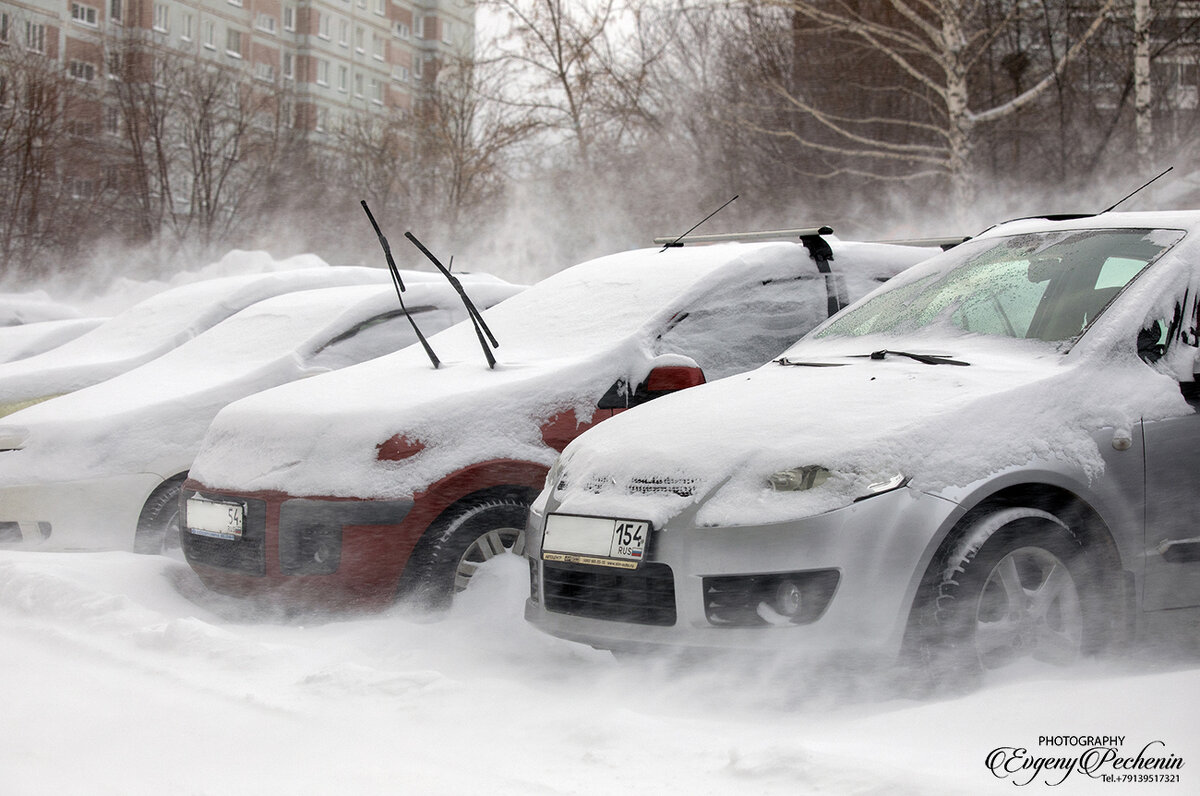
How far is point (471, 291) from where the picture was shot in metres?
7.59

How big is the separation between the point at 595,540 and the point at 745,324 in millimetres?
2144

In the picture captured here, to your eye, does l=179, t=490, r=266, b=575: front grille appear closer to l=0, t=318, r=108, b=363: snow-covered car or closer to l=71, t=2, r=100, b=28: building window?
l=0, t=318, r=108, b=363: snow-covered car

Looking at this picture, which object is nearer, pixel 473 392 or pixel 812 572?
pixel 812 572

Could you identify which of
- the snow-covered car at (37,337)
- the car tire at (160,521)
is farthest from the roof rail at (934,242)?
the snow-covered car at (37,337)

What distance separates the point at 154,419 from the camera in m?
6.52

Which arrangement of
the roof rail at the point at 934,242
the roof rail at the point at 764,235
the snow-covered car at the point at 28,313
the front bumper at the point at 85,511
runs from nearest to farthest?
the roof rail at the point at 764,235
the front bumper at the point at 85,511
the roof rail at the point at 934,242
the snow-covered car at the point at 28,313

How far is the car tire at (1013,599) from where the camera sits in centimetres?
345

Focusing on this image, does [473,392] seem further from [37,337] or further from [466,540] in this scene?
[37,337]

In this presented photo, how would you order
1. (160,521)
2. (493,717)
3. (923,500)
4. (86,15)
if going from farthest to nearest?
(86,15) → (160,521) → (493,717) → (923,500)

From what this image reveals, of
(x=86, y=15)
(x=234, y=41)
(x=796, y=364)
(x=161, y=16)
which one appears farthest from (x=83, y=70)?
(x=796, y=364)

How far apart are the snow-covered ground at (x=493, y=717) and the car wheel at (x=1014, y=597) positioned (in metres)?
0.09

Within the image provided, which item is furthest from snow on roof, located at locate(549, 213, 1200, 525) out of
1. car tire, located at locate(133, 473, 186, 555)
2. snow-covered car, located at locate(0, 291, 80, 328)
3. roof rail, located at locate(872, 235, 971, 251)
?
snow-covered car, located at locate(0, 291, 80, 328)

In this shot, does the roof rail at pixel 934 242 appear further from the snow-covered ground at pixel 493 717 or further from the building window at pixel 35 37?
the building window at pixel 35 37

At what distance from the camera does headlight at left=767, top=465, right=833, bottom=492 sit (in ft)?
11.5
